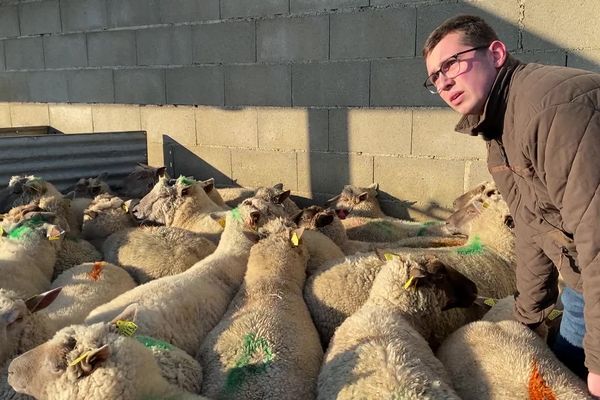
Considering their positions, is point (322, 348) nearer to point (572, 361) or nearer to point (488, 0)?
point (572, 361)

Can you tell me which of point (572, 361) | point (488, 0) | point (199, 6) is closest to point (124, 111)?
point (199, 6)

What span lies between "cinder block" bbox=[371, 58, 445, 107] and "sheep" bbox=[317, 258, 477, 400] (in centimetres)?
257

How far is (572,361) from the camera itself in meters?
3.06

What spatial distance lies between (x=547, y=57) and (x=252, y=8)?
3356 mm

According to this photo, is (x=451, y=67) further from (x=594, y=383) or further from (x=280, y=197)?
(x=280, y=197)

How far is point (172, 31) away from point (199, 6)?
55cm

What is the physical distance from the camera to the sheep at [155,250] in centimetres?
488

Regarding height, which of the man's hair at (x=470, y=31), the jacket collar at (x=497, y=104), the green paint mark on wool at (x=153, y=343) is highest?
the man's hair at (x=470, y=31)

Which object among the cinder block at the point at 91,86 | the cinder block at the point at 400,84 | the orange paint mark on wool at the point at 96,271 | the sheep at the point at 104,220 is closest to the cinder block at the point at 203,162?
the cinder block at the point at 91,86

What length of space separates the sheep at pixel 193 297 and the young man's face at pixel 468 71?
7.10ft

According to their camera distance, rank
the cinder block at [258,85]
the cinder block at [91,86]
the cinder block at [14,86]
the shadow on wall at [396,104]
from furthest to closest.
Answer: the cinder block at [14,86]
the cinder block at [91,86]
the cinder block at [258,85]
the shadow on wall at [396,104]

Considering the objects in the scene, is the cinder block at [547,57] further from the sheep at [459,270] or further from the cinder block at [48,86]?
the cinder block at [48,86]

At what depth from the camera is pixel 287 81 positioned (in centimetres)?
670

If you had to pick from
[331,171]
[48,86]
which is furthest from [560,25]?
[48,86]
